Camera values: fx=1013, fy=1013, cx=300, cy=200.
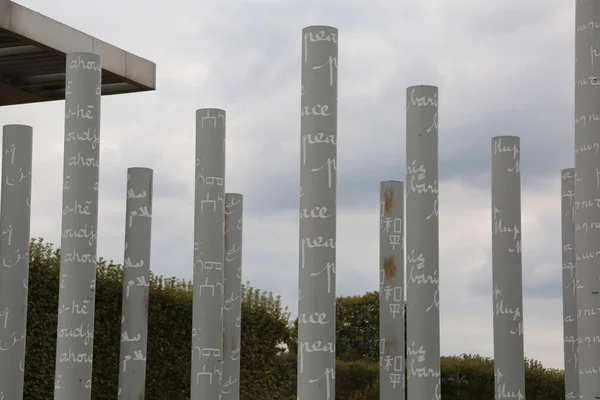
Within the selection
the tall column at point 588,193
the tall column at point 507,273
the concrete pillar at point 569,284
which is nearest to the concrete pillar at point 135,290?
the tall column at point 507,273

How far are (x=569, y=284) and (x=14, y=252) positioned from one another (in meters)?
10.4

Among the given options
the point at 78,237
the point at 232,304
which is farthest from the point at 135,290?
the point at 78,237

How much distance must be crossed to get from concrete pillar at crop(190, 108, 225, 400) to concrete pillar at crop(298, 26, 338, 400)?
10.8 feet

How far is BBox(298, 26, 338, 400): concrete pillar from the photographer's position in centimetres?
1234

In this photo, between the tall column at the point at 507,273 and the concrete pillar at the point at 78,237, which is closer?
the concrete pillar at the point at 78,237

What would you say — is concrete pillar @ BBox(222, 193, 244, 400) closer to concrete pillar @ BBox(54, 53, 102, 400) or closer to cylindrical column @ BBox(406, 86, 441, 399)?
concrete pillar @ BBox(54, 53, 102, 400)

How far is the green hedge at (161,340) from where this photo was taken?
18.8m

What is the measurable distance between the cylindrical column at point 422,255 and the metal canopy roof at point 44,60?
6391 millimetres

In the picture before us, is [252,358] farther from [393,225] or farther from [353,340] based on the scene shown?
[353,340]

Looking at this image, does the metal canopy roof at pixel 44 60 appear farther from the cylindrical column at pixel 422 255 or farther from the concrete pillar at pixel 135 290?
the cylindrical column at pixel 422 255

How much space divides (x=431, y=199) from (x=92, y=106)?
16.7 feet

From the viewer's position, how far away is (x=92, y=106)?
1477 cm

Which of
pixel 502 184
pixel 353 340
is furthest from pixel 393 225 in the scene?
pixel 353 340

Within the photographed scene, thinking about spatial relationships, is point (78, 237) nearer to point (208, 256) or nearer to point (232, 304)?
point (208, 256)
